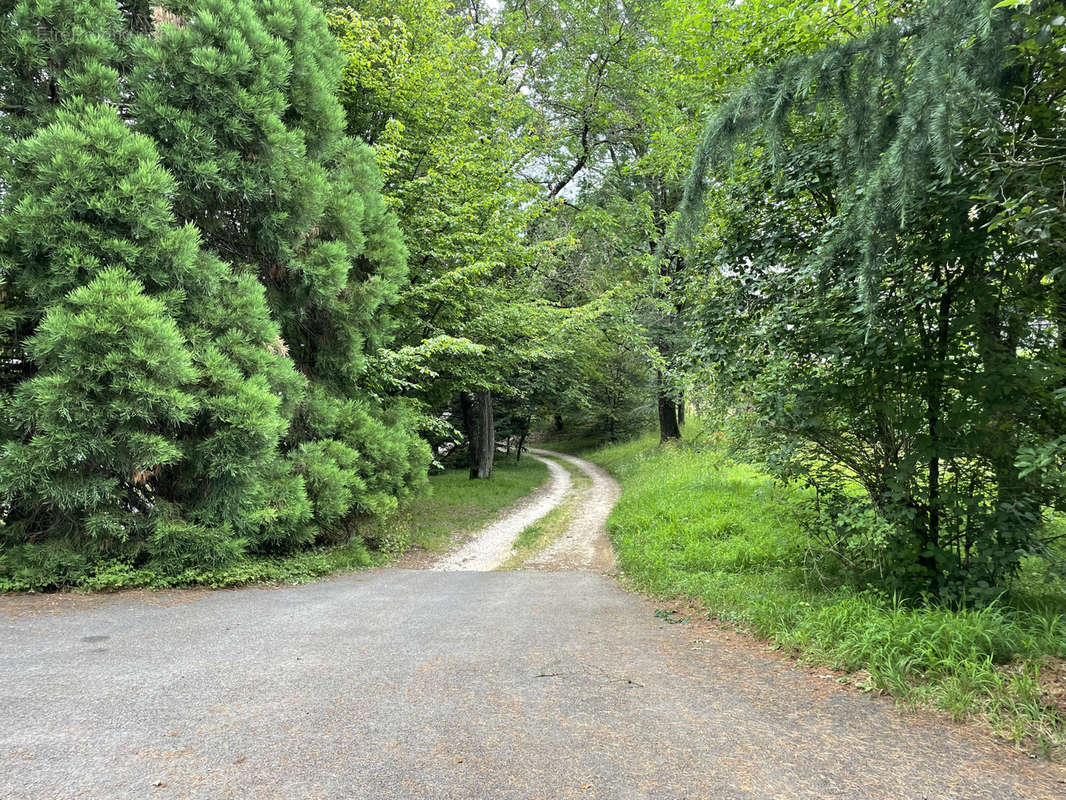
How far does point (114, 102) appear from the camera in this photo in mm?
5668

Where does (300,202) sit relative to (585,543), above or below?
above

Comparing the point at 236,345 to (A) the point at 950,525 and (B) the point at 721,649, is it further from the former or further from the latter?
(A) the point at 950,525

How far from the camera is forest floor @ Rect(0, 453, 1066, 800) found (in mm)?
2311

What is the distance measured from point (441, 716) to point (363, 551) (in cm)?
559

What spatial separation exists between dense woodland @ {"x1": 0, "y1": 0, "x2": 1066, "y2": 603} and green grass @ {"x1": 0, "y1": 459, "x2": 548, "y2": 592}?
177mm

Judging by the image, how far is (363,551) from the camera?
8.08 m

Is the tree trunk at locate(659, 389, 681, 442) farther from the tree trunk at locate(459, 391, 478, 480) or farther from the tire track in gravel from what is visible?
the tree trunk at locate(459, 391, 478, 480)

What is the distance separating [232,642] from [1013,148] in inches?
236

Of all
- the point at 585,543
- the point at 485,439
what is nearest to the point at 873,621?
the point at 585,543

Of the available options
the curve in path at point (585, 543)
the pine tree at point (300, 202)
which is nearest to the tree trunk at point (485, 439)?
the curve in path at point (585, 543)

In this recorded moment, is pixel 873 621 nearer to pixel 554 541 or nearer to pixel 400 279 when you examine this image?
pixel 554 541

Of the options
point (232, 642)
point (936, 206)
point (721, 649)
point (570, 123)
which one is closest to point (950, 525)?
point (721, 649)

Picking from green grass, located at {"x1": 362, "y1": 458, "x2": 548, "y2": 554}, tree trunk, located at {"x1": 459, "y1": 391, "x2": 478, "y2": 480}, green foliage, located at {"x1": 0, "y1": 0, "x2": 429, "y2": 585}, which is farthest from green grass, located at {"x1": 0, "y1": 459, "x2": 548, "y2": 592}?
tree trunk, located at {"x1": 459, "y1": 391, "x2": 478, "y2": 480}

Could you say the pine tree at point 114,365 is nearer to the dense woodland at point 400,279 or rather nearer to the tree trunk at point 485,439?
the dense woodland at point 400,279
